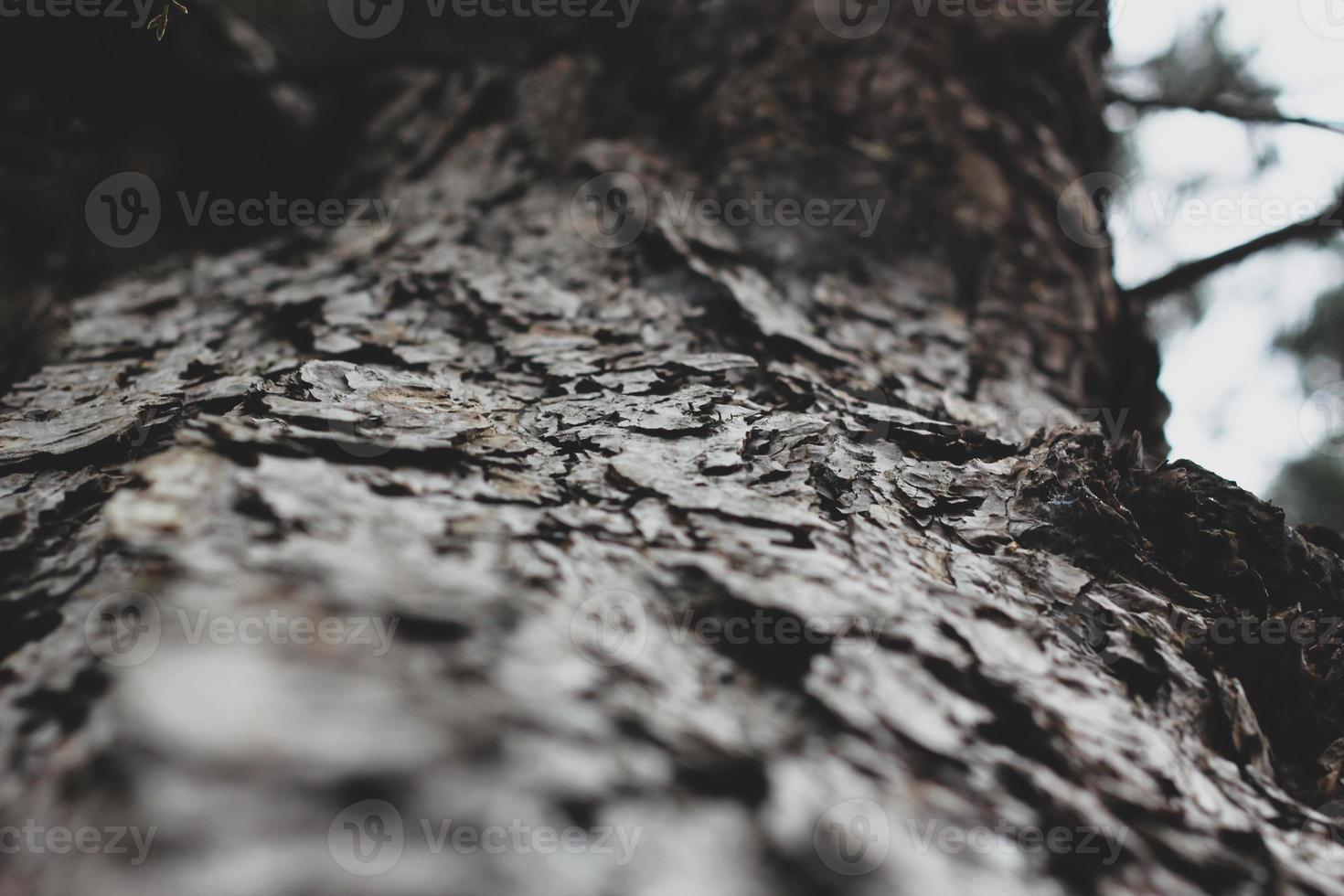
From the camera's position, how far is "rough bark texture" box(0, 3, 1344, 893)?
26.3 inches

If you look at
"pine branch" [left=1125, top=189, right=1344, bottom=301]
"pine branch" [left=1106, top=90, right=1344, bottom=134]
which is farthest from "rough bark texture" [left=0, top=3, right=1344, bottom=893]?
"pine branch" [left=1106, top=90, right=1344, bottom=134]

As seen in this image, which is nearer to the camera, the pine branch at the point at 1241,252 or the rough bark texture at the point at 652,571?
the rough bark texture at the point at 652,571

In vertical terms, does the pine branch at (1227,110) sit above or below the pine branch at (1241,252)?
above

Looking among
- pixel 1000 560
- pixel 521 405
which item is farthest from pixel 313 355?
pixel 1000 560

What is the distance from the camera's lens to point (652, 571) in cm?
105

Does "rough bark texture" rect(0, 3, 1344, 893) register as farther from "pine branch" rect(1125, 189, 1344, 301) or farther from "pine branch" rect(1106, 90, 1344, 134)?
"pine branch" rect(1106, 90, 1344, 134)

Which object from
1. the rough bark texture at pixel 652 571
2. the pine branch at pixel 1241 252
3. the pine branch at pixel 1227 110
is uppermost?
the pine branch at pixel 1227 110

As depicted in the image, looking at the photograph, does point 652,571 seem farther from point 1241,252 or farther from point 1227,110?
point 1227,110

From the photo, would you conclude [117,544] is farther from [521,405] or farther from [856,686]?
[856,686]

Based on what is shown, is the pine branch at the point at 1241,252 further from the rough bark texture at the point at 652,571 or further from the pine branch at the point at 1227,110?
the rough bark texture at the point at 652,571

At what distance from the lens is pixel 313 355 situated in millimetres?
1685

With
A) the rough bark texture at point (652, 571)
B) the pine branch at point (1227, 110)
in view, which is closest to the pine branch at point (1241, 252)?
the pine branch at point (1227, 110)

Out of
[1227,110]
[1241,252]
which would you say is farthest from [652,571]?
[1227,110]

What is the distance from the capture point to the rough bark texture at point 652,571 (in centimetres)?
67
